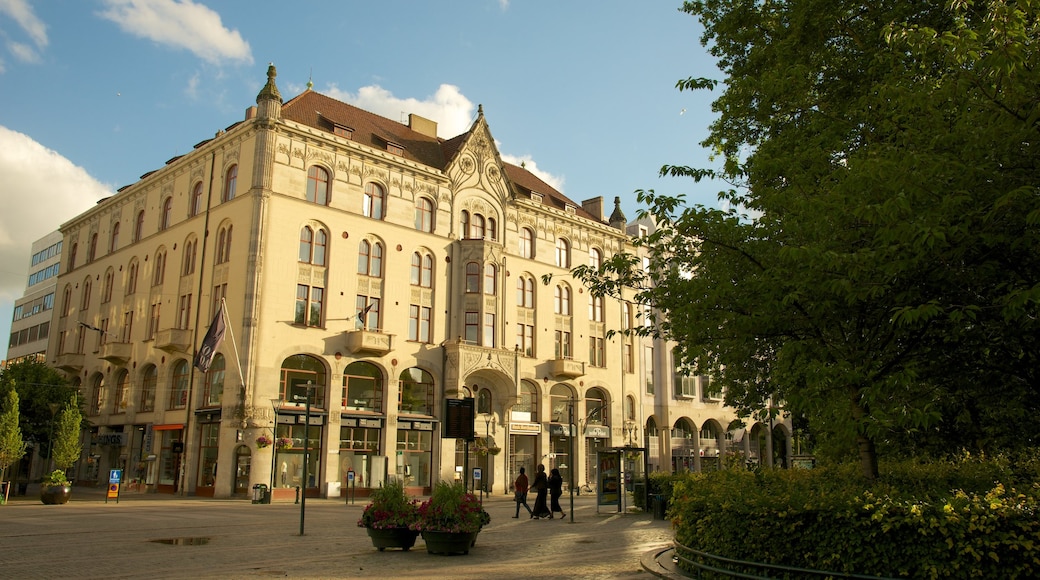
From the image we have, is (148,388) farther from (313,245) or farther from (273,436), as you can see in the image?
(313,245)

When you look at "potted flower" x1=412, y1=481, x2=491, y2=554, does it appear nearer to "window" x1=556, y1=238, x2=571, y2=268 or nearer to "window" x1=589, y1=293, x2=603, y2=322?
"window" x1=556, y1=238, x2=571, y2=268

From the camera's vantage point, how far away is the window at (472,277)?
160 feet

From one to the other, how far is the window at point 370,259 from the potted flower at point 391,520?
29272 mm

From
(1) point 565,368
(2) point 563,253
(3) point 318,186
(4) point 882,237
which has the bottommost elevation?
(4) point 882,237

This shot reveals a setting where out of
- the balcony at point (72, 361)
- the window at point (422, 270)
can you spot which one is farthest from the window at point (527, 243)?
the balcony at point (72, 361)

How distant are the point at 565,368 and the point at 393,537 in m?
36.4

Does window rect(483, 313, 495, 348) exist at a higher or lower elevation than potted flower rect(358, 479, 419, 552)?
higher

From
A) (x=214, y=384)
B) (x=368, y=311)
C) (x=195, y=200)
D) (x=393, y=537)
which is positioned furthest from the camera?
(x=195, y=200)

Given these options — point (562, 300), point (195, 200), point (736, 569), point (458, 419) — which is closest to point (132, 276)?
point (195, 200)

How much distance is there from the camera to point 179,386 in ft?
142

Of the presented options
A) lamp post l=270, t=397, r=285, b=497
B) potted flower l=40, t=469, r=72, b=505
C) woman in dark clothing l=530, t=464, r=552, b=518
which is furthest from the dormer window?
woman in dark clothing l=530, t=464, r=552, b=518

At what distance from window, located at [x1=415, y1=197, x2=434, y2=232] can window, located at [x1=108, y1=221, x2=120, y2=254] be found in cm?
2110

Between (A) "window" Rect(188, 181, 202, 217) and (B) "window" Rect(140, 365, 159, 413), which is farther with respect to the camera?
(A) "window" Rect(188, 181, 202, 217)

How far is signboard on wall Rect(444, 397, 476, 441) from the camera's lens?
1875 cm
